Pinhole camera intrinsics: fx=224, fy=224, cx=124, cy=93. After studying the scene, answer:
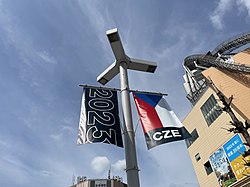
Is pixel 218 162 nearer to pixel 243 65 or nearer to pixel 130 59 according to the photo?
pixel 243 65

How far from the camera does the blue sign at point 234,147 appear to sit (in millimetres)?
26025

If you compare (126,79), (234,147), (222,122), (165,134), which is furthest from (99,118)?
(222,122)

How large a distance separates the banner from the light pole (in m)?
0.42

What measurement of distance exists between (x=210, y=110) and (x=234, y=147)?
281 inches

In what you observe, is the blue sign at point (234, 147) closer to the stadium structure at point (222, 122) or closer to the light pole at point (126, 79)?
the stadium structure at point (222, 122)

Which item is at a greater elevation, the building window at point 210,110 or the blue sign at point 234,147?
the building window at point 210,110

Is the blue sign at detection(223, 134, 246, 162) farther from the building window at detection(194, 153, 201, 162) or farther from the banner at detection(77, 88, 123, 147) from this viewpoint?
the banner at detection(77, 88, 123, 147)

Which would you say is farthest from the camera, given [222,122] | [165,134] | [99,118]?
[222,122]

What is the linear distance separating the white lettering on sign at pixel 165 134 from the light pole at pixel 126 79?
2.44 ft

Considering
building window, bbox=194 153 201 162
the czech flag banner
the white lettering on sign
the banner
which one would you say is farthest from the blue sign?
the banner

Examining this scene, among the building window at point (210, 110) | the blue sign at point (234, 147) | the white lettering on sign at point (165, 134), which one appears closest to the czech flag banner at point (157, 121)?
the white lettering on sign at point (165, 134)

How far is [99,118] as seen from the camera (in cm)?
669

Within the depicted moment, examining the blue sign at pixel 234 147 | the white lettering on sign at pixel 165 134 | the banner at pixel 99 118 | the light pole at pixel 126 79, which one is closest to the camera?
the light pole at pixel 126 79

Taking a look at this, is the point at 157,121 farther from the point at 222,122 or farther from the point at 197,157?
the point at 197,157
